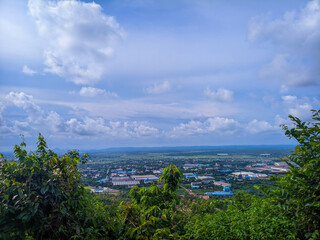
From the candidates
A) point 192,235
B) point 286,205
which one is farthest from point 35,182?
point 286,205

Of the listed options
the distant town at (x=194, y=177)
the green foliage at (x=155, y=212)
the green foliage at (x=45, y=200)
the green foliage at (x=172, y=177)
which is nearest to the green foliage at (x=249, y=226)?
the green foliage at (x=155, y=212)

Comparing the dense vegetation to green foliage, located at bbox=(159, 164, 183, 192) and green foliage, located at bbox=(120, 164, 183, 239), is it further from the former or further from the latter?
green foliage, located at bbox=(159, 164, 183, 192)

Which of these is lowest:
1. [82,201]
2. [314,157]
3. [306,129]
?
[82,201]

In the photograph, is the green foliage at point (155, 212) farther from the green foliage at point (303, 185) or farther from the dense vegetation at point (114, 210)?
Result: the green foliage at point (303, 185)

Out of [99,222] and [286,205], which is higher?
[286,205]

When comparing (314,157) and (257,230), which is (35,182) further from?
(314,157)

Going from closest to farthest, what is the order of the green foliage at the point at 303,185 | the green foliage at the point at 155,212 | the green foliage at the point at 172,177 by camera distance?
the green foliage at the point at 303,185
the green foliage at the point at 155,212
the green foliage at the point at 172,177

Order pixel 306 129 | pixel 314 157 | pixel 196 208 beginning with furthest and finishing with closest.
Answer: pixel 196 208, pixel 306 129, pixel 314 157

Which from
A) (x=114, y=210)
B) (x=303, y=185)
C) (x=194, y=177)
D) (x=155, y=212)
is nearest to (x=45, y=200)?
(x=114, y=210)
